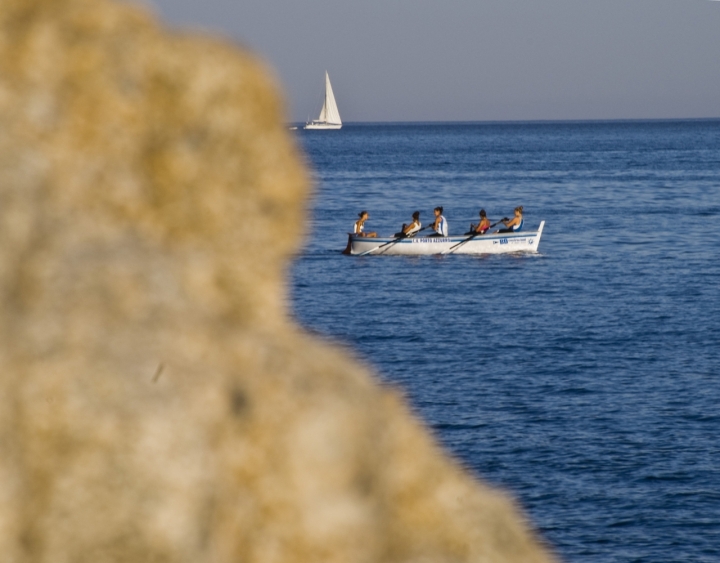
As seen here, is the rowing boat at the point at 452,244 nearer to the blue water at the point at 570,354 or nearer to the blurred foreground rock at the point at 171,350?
the blue water at the point at 570,354

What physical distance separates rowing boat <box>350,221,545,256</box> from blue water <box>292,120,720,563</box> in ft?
1.49

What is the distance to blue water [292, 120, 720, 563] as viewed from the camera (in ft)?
62.5

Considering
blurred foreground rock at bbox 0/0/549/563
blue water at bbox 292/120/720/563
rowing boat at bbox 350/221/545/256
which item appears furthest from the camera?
rowing boat at bbox 350/221/545/256

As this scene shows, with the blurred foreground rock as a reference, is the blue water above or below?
below

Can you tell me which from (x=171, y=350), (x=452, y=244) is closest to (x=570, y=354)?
(x=452, y=244)

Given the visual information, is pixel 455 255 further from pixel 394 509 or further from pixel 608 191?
pixel 394 509

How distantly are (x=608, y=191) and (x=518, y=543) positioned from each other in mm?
81331

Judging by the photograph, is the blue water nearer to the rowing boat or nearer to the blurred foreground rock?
the rowing boat

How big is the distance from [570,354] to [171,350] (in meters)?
27.8

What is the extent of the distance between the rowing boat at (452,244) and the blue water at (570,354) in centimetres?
45

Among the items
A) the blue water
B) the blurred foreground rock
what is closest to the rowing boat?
the blue water

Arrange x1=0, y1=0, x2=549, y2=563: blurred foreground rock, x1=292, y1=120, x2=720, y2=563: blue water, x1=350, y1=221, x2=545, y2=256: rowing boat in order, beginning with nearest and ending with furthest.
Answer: x1=0, y1=0, x2=549, y2=563: blurred foreground rock → x1=292, y1=120, x2=720, y2=563: blue water → x1=350, y1=221, x2=545, y2=256: rowing boat

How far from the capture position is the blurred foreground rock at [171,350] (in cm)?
309

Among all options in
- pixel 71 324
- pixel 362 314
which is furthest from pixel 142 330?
pixel 362 314
